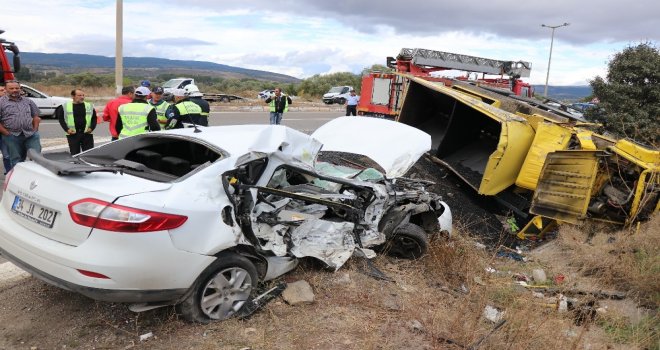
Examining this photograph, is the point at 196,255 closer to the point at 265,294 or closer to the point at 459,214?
the point at 265,294

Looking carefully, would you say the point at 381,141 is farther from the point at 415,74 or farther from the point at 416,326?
the point at 415,74

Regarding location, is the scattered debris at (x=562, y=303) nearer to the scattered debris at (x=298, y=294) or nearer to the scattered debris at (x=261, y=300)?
the scattered debris at (x=298, y=294)

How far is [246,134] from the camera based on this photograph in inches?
138

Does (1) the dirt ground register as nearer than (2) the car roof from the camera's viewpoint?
Yes

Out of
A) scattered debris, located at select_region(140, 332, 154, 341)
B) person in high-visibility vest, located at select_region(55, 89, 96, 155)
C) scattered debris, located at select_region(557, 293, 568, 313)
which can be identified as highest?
person in high-visibility vest, located at select_region(55, 89, 96, 155)

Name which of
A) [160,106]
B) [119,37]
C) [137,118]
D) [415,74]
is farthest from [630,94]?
[119,37]

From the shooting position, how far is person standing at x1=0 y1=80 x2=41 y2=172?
5954 mm

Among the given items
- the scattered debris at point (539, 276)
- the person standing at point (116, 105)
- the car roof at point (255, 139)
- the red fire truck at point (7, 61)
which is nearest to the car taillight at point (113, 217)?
the car roof at point (255, 139)

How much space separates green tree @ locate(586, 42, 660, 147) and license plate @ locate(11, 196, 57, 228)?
37.2 ft

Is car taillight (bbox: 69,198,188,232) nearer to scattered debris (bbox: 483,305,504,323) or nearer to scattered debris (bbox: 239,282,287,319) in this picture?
scattered debris (bbox: 239,282,287,319)

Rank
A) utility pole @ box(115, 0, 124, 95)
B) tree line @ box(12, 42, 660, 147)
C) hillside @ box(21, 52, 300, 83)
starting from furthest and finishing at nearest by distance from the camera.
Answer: hillside @ box(21, 52, 300, 83)
utility pole @ box(115, 0, 124, 95)
tree line @ box(12, 42, 660, 147)

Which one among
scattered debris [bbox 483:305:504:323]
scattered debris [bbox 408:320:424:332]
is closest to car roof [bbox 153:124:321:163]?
scattered debris [bbox 408:320:424:332]

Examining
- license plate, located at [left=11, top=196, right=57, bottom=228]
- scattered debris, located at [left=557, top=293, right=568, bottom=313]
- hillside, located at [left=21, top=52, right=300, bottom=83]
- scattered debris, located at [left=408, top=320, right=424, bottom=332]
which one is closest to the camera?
license plate, located at [left=11, top=196, right=57, bottom=228]

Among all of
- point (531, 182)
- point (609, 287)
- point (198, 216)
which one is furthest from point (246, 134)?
point (531, 182)
